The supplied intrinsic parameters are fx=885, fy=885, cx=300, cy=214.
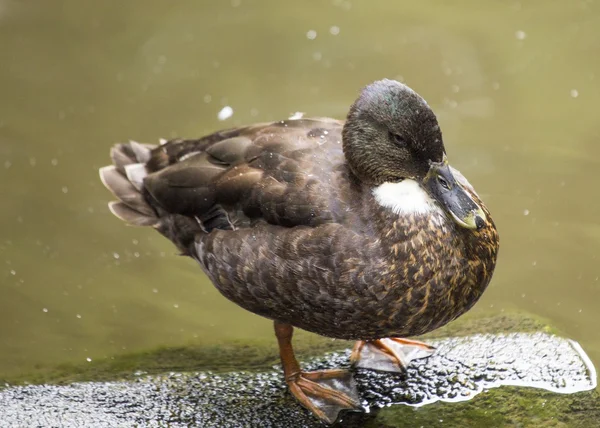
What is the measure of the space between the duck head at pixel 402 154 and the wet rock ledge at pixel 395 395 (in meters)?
0.82

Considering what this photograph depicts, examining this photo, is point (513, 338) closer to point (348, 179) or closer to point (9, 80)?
point (348, 179)

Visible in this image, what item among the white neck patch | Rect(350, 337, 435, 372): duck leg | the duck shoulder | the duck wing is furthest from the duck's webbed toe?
the white neck patch

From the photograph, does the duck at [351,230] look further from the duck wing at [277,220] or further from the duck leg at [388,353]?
the duck leg at [388,353]

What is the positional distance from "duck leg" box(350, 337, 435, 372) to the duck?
0.67 ft

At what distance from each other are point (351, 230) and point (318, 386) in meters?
0.81

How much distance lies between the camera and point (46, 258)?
16.6 ft

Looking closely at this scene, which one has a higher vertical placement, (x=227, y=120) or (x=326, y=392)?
(x=227, y=120)

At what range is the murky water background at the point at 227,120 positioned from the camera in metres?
4.73

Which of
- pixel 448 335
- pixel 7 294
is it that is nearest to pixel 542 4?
pixel 448 335

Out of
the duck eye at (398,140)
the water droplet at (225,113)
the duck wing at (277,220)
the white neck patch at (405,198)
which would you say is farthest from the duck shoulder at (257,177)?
the water droplet at (225,113)

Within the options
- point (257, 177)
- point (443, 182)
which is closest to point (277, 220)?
point (257, 177)

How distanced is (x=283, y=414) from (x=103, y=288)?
58.9 inches

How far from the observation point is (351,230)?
11.9 feet

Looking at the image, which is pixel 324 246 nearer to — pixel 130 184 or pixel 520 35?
pixel 130 184
